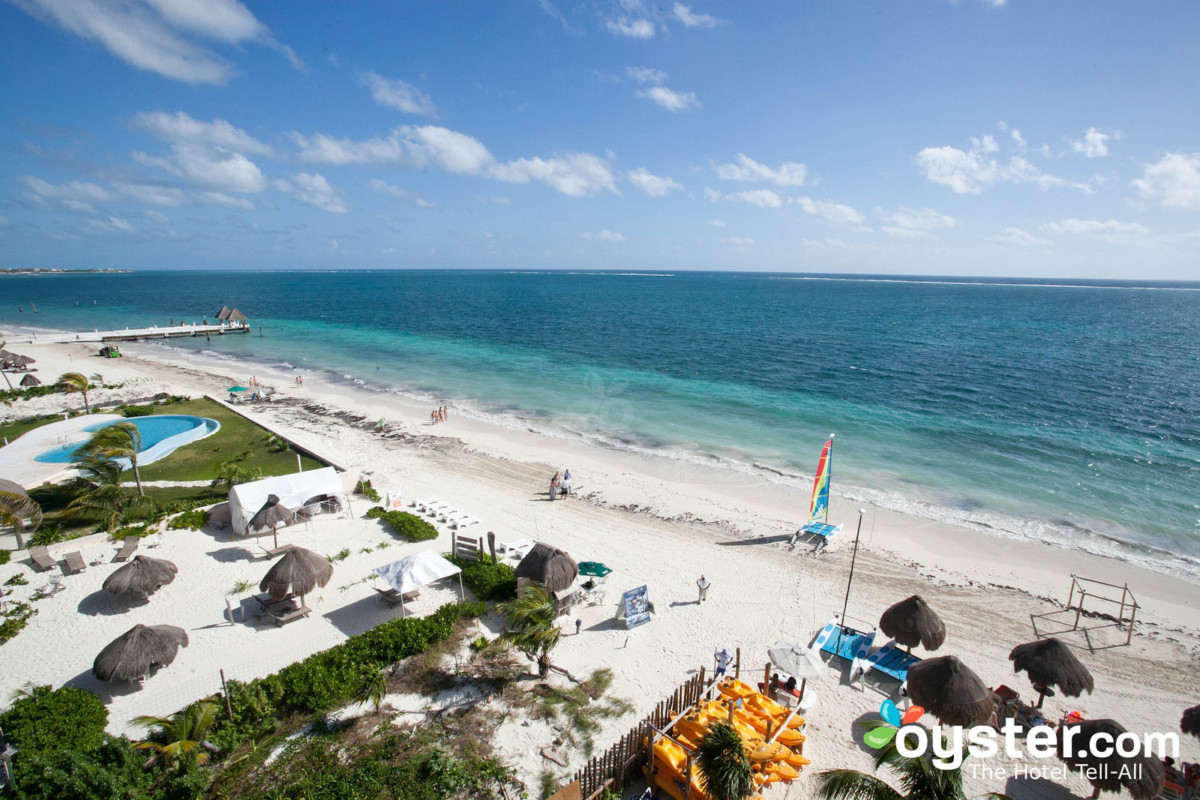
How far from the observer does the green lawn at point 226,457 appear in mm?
22062

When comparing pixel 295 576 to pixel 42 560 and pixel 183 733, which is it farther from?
pixel 42 560

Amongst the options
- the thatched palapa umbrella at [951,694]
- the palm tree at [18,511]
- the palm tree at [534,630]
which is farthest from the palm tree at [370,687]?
the palm tree at [18,511]

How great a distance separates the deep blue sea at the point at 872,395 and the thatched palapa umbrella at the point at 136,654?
69.0 feet

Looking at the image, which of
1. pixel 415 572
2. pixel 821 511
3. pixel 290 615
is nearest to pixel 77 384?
pixel 290 615

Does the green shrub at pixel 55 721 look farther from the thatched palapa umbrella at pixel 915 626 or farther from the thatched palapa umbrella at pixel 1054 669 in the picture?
the thatched palapa umbrella at pixel 1054 669

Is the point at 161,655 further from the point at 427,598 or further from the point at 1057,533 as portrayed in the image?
the point at 1057,533

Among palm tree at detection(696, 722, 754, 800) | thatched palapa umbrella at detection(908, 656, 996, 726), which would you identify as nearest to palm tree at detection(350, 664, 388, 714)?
palm tree at detection(696, 722, 754, 800)

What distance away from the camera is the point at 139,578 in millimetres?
13359

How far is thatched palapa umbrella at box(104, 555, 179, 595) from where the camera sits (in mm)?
13227

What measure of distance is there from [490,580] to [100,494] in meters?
13.3

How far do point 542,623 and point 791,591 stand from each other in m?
8.34

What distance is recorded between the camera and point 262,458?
23.8m

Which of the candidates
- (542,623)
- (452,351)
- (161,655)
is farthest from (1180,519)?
(452,351)

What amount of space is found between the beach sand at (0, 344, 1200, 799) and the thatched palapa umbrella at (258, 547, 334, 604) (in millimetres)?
889
